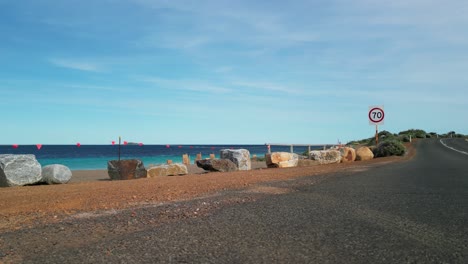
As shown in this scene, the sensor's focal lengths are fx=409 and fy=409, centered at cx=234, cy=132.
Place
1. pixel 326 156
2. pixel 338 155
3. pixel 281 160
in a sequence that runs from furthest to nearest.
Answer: pixel 338 155 < pixel 326 156 < pixel 281 160

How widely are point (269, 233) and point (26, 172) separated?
11.9 meters

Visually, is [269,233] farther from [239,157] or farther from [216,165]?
[239,157]

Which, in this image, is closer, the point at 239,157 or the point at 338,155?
the point at 239,157

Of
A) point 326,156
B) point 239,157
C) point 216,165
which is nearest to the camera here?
point 216,165

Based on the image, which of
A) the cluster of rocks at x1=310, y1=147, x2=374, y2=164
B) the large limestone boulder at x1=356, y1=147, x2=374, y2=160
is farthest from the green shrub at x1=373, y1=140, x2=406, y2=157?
the large limestone boulder at x1=356, y1=147, x2=374, y2=160

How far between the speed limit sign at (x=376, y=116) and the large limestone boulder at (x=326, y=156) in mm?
3296

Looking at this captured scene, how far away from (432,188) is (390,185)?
1084mm

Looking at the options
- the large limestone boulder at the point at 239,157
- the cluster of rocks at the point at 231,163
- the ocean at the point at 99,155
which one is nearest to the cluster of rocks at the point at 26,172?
the cluster of rocks at the point at 231,163

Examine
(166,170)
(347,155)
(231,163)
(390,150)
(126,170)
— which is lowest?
(166,170)

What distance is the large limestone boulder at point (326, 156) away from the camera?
22.2 m

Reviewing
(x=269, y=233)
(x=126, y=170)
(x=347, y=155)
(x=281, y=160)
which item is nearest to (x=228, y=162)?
(x=281, y=160)

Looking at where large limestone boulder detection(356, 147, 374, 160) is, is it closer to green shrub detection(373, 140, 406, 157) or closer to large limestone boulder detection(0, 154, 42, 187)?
green shrub detection(373, 140, 406, 157)

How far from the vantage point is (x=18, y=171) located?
569 inches

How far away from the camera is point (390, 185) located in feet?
37.1
